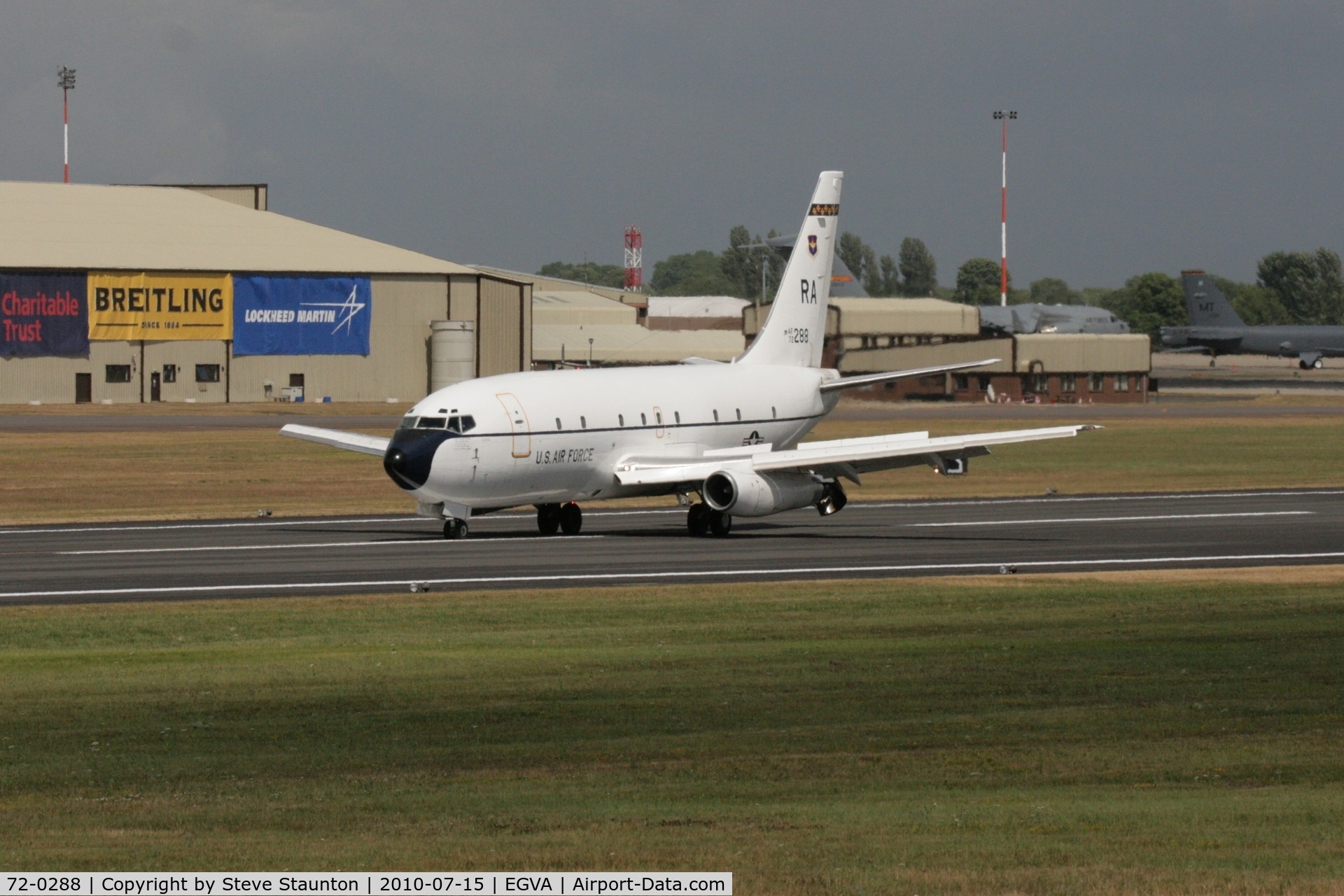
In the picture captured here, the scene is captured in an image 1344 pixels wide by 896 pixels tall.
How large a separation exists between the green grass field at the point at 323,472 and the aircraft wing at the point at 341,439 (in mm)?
5428

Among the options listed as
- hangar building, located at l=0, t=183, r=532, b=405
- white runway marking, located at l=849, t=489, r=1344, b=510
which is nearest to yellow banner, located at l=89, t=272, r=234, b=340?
hangar building, located at l=0, t=183, r=532, b=405

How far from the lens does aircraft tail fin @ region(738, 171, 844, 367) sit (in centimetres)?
5097

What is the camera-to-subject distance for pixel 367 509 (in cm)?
5341

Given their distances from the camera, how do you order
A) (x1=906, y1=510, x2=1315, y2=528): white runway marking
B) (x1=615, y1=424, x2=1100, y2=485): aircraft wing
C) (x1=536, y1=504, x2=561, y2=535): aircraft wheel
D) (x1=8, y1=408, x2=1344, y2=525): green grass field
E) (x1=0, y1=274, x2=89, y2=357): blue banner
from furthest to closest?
(x1=0, y1=274, x2=89, y2=357): blue banner
(x1=8, y1=408, x2=1344, y2=525): green grass field
(x1=906, y1=510, x2=1315, y2=528): white runway marking
(x1=536, y1=504, x2=561, y2=535): aircraft wheel
(x1=615, y1=424, x2=1100, y2=485): aircraft wing

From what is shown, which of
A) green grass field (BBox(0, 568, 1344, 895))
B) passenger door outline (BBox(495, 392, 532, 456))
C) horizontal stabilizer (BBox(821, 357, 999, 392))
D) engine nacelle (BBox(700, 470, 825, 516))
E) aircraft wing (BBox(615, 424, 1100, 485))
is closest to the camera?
green grass field (BBox(0, 568, 1344, 895))

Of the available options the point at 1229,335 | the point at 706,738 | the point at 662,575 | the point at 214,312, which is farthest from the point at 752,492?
the point at 1229,335

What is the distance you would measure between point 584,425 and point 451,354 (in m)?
77.2

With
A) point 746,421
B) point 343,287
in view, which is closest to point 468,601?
point 746,421

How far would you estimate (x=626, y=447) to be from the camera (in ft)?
143

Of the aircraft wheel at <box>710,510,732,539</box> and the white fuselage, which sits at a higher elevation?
the white fuselage

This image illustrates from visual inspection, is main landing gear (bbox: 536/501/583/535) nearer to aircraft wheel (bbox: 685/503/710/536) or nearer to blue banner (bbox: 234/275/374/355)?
aircraft wheel (bbox: 685/503/710/536)

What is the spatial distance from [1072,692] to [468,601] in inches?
494

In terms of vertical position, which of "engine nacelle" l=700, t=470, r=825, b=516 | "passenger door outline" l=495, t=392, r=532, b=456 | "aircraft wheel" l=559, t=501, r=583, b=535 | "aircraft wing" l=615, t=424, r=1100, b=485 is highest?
"passenger door outline" l=495, t=392, r=532, b=456

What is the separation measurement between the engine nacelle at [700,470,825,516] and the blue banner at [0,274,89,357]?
263 feet
